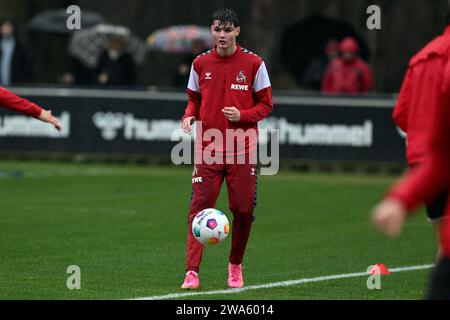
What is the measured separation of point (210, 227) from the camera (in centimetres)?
1066

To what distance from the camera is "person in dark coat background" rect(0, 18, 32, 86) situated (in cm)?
2577

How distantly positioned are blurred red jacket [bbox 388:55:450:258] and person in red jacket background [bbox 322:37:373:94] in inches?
676

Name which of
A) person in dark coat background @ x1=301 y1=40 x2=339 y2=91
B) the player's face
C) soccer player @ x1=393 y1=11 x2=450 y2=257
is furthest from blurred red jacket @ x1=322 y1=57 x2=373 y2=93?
soccer player @ x1=393 y1=11 x2=450 y2=257

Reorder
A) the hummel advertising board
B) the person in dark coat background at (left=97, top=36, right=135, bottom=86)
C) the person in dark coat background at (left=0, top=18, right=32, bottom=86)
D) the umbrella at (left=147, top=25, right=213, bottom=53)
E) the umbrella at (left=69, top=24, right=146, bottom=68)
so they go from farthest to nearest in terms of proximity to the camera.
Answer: the umbrella at (left=69, top=24, right=146, bottom=68) < the umbrella at (left=147, top=25, right=213, bottom=53) < the person in dark coat background at (left=0, top=18, right=32, bottom=86) < the person in dark coat background at (left=97, top=36, right=135, bottom=86) < the hummel advertising board

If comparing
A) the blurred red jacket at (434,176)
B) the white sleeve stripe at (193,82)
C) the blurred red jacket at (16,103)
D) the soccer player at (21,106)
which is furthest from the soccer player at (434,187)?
the blurred red jacket at (16,103)

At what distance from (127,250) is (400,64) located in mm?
15121

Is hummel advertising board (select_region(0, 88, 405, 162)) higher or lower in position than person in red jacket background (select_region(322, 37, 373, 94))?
lower

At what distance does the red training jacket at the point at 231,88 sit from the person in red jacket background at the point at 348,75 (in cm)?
1286

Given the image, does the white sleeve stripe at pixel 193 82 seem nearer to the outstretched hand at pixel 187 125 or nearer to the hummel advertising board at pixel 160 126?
the outstretched hand at pixel 187 125

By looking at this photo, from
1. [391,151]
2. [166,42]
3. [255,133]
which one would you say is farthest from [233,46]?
[166,42]

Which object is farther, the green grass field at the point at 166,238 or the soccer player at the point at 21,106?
the soccer player at the point at 21,106

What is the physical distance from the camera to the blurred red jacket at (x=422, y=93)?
8.85m

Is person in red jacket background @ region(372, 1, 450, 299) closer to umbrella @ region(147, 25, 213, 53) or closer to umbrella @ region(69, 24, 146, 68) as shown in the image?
umbrella @ region(147, 25, 213, 53)

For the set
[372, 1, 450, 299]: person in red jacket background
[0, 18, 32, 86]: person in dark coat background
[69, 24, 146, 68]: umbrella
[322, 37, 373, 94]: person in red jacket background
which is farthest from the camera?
[69, 24, 146, 68]: umbrella
